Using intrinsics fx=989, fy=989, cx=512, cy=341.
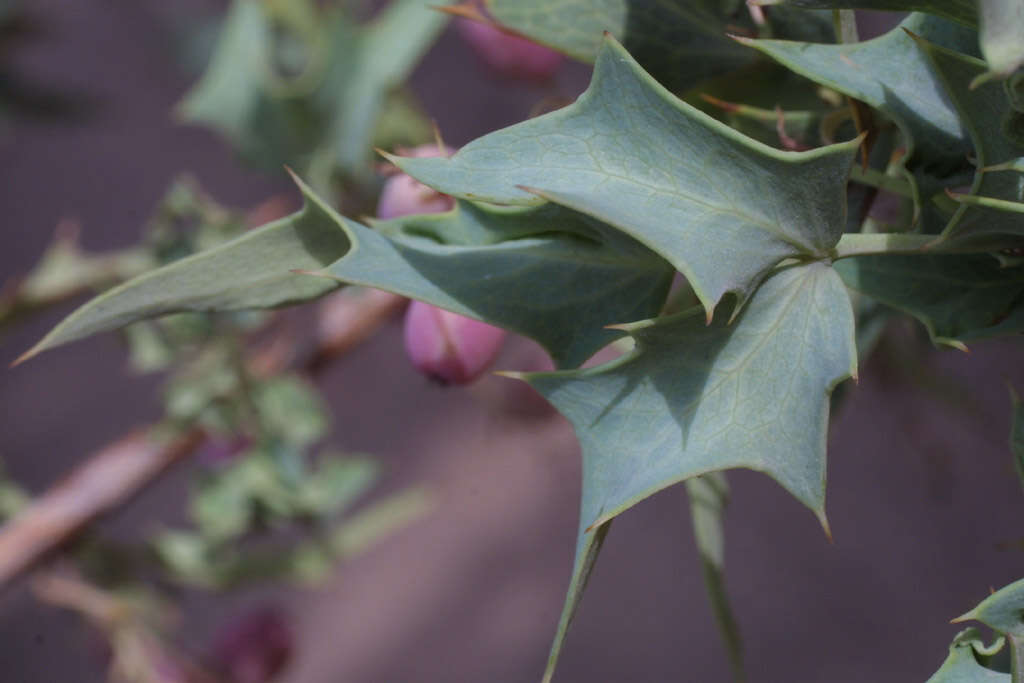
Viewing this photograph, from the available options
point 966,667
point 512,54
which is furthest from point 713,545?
point 512,54

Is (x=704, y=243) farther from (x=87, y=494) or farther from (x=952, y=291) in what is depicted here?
(x=87, y=494)

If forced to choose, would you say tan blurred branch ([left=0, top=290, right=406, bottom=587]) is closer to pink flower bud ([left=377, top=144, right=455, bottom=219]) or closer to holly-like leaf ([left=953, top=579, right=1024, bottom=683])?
pink flower bud ([left=377, top=144, right=455, bottom=219])

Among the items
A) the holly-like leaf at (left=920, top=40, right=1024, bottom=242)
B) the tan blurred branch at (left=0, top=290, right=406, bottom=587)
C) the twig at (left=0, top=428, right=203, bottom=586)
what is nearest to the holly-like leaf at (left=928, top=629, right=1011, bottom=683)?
the holly-like leaf at (left=920, top=40, right=1024, bottom=242)

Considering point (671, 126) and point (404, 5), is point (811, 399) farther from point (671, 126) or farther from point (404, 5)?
point (404, 5)

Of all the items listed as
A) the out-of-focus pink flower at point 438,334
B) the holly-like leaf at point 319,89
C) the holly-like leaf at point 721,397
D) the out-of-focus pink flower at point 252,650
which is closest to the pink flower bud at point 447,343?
the out-of-focus pink flower at point 438,334

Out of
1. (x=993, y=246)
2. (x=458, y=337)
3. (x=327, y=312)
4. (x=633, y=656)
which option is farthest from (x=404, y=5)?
(x=633, y=656)
